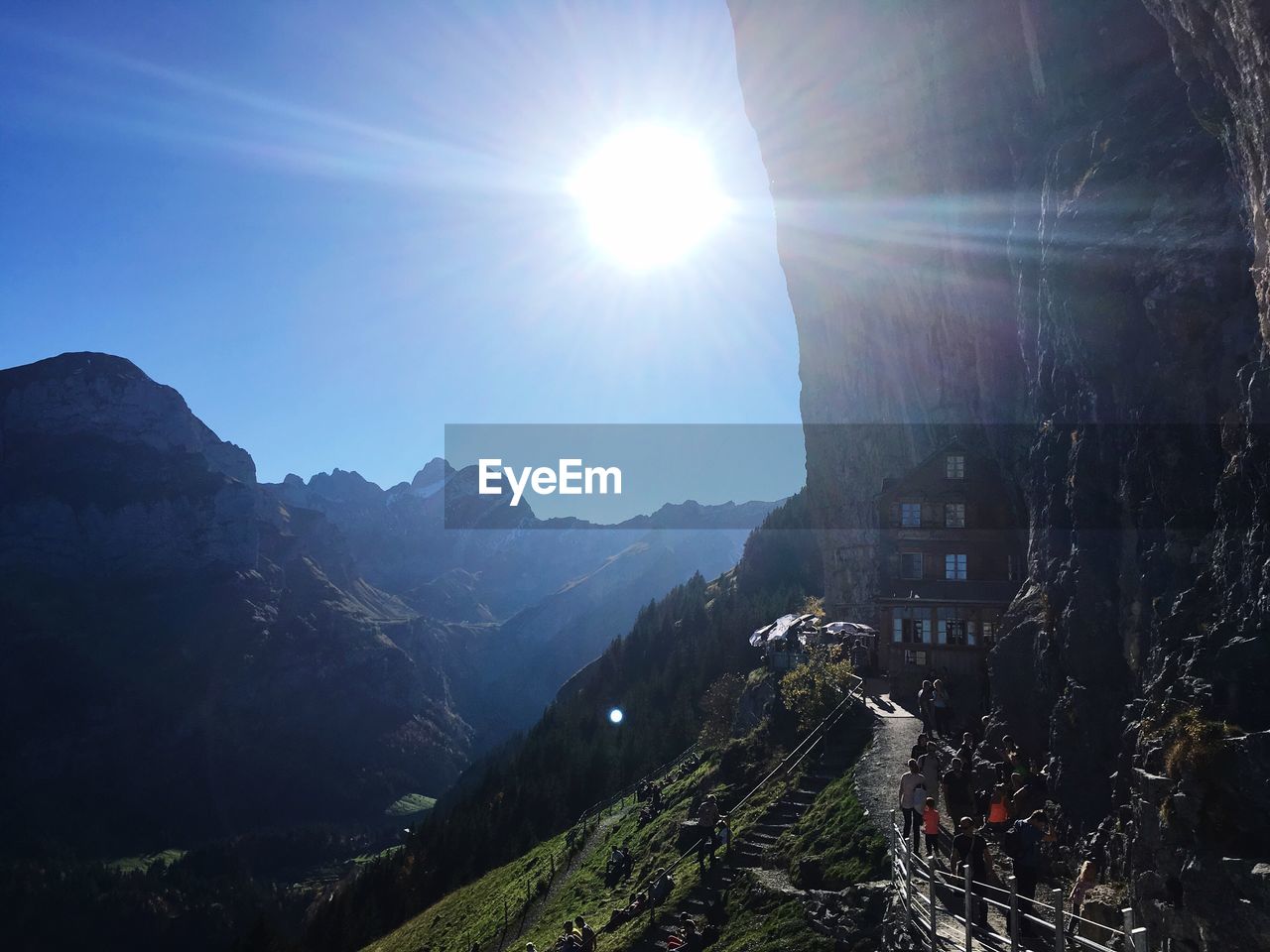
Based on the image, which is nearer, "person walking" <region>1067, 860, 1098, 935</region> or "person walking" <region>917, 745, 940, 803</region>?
"person walking" <region>1067, 860, 1098, 935</region>

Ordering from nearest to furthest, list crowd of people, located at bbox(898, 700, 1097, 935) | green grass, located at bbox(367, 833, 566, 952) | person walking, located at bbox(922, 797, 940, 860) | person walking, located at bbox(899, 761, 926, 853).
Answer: crowd of people, located at bbox(898, 700, 1097, 935) → person walking, located at bbox(922, 797, 940, 860) → person walking, located at bbox(899, 761, 926, 853) → green grass, located at bbox(367, 833, 566, 952)

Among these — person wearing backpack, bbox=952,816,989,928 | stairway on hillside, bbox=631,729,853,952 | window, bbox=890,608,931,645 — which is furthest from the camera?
window, bbox=890,608,931,645

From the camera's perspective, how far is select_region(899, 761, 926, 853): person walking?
22.5 m

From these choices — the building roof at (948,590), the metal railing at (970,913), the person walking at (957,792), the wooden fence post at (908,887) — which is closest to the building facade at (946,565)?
the building roof at (948,590)

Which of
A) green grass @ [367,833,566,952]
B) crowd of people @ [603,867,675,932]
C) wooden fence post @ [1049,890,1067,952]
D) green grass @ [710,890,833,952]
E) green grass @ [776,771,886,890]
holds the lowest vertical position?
green grass @ [367,833,566,952]

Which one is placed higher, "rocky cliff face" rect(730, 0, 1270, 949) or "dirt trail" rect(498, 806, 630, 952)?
"rocky cliff face" rect(730, 0, 1270, 949)

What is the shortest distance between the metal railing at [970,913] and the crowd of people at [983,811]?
229mm

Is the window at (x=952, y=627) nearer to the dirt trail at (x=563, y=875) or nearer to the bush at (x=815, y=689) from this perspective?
the bush at (x=815, y=689)

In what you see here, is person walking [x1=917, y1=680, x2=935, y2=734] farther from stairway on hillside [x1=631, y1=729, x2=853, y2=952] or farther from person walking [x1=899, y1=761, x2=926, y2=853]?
person walking [x1=899, y1=761, x2=926, y2=853]

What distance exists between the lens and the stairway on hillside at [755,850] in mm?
27266

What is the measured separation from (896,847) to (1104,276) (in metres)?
17.0

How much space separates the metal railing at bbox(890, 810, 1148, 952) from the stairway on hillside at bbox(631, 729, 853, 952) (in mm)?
6239

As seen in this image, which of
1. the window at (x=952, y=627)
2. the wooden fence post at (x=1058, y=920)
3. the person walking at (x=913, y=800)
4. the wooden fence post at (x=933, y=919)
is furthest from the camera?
the window at (x=952, y=627)

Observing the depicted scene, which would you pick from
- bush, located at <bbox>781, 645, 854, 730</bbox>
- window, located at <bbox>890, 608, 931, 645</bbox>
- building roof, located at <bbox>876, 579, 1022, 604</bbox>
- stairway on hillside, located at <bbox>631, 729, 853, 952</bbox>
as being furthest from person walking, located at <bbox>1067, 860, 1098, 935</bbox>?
window, located at <bbox>890, 608, 931, 645</bbox>
